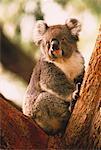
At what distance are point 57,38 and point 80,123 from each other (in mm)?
694

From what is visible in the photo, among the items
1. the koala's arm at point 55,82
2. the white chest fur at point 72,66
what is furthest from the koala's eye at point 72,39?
the koala's arm at point 55,82

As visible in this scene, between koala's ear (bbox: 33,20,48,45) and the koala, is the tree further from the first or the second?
koala's ear (bbox: 33,20,48,45)

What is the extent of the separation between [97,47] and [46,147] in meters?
0.65

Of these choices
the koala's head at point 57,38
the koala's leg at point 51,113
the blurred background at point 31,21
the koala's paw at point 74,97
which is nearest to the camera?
the koala's paw at point 74,97

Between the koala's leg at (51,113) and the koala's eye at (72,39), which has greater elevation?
the koala's eye at (72,39)

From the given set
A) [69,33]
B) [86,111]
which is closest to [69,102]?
[86,111]

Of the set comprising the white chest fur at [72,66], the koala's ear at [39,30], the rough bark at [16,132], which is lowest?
the rough bark at [16,132]

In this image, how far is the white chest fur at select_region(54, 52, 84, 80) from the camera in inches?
109

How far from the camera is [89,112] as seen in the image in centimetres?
232

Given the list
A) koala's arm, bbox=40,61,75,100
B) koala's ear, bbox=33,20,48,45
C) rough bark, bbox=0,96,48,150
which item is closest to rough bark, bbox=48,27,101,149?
rough bark, bbox=0,96,48,150

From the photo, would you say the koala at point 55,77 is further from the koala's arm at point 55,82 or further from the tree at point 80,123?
the tree at point 80,123

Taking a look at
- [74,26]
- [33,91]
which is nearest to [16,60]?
[33,91]

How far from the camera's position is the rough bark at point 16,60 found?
2701mm

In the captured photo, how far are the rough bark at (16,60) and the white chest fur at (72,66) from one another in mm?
207
